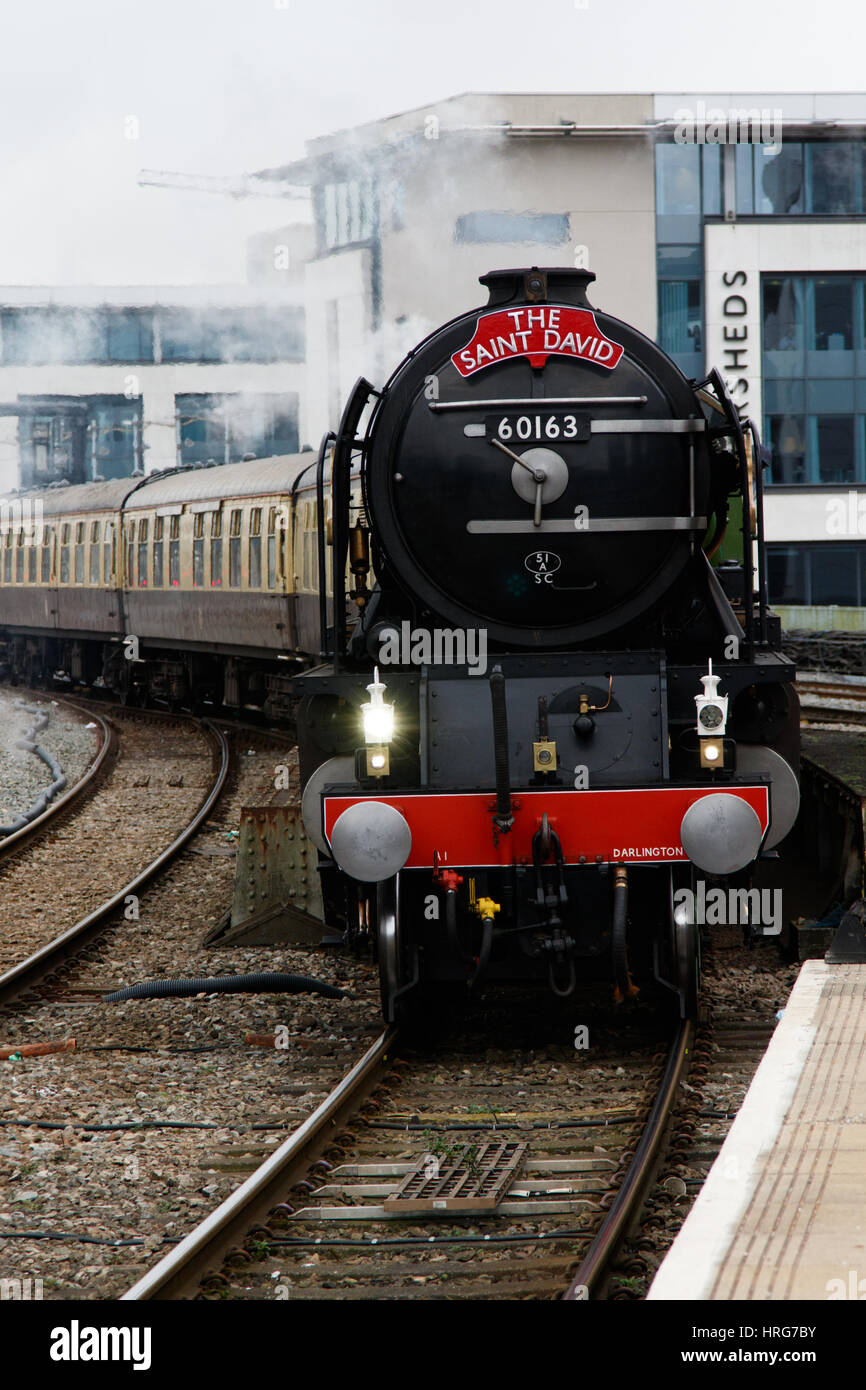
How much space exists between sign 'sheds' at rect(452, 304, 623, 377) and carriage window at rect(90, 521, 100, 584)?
55.4 feet

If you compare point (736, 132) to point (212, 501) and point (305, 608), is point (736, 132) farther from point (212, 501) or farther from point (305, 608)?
point (305, 608)

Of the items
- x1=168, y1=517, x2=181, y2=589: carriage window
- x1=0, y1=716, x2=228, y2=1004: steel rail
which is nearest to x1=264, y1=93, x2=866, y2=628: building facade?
x1=168, y1=517, x2=181, y2=589: carriage window

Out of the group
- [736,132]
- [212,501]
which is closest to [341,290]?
[212,501]

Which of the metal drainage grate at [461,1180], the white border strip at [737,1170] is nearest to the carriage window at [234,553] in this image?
the metal drainage grate at [461,1180]

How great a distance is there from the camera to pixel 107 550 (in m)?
22.2

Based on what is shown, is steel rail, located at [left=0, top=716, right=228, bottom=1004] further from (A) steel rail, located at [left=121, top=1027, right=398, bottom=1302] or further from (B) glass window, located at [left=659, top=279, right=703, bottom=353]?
(B) glass window, located at [left=659, top=279, right=703, bottom=353]

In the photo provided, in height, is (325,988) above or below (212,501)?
below

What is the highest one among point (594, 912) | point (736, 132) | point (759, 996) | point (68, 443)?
point (736, 132)

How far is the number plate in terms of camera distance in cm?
636

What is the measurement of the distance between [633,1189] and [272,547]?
40.2 ft

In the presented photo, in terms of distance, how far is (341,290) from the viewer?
69.5 ft

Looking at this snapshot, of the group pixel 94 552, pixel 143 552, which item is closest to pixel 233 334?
pixel 94 552

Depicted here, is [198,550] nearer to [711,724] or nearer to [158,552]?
[158,552]

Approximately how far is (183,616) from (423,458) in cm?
1294
